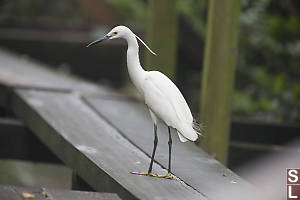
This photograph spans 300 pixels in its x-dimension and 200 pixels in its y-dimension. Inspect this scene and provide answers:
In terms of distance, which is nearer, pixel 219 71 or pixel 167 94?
pixel 167 94

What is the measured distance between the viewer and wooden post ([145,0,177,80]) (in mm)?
6461

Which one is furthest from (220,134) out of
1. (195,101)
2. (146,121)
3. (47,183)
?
(195,101)

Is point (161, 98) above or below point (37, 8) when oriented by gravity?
below

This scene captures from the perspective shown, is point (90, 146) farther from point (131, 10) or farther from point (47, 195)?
point (131, 10)

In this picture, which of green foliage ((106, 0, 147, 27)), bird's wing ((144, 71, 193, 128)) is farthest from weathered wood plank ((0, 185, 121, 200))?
green foliage ((106, 0, 147, 27))

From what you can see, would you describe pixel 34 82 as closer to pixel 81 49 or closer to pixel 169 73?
pixel 169 73

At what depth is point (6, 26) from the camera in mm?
10891

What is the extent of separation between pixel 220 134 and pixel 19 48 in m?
5.96

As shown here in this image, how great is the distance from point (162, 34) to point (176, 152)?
2.28 m

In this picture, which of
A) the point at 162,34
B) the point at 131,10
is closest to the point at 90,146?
A: the point at 162,34

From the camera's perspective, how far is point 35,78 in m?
7.64

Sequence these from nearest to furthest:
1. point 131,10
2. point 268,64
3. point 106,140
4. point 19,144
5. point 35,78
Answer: point 106,140 → point 19,144 → point 35,78 → point 268,64 → point 131,10

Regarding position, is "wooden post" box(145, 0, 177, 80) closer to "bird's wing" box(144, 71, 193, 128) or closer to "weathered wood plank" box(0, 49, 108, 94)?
"weathered wood plank" box(0, 49, 108, 94)

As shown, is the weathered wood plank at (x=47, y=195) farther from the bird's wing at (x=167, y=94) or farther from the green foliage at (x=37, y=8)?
the green foliage at (x=37, y=8)
